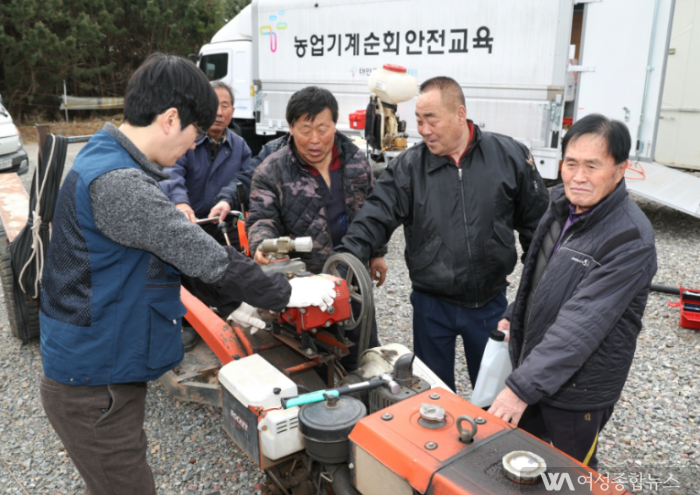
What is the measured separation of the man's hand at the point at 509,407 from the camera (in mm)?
1624

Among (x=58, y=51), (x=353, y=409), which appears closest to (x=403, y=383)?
(x=353, y=409)

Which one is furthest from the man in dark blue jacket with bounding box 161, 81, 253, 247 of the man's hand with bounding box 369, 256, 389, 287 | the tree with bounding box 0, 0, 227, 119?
the tree with bounding box 0, 0, 227, 119

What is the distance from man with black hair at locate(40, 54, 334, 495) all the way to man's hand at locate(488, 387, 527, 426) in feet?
2.78

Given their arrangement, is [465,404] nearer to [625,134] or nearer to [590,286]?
[590,286]

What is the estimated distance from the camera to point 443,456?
1.37 m

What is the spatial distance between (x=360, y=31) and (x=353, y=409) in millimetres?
7732

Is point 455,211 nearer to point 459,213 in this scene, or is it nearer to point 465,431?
point 459,213

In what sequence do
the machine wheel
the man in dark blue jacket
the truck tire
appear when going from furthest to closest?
1. the truck tire
2. the man in dark blue jacket
3. the machine wheel

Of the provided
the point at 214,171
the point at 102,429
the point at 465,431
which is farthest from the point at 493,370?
the point at 214,171

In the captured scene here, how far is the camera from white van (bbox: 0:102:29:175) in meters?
9.00

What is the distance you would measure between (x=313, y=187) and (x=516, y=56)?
17.0ft

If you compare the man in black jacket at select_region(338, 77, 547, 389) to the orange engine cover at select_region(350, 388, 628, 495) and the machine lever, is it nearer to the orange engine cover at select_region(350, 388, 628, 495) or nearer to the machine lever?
the machine lever

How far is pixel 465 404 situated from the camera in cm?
162

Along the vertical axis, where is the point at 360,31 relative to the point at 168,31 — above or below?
below
